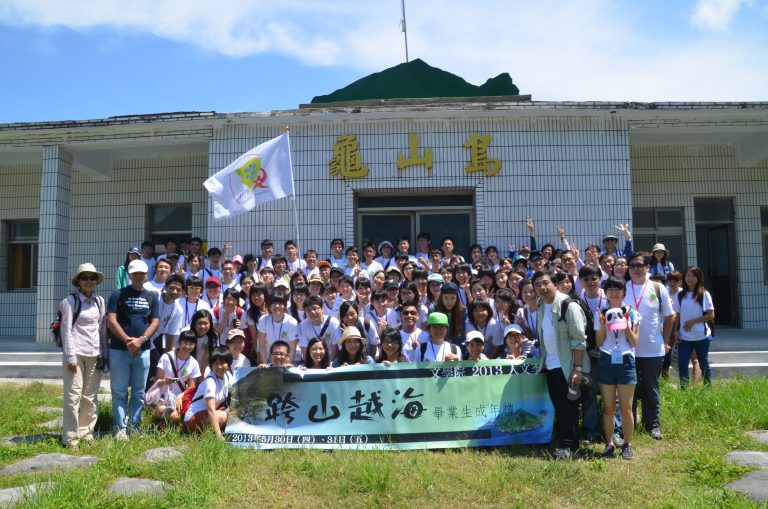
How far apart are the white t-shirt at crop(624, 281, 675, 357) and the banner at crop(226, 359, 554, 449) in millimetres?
931

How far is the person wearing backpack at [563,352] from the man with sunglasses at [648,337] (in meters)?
0.72

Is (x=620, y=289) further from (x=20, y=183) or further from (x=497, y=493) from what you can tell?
(x=20, y=183)

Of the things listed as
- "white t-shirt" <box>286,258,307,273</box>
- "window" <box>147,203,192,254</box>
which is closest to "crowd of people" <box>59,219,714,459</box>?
"white t-shirt" <box>286,258,307,273</box>

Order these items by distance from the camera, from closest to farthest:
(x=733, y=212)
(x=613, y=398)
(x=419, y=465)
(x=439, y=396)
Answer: (x=419, y=465)
(x=613, y=398)
(x=439, y=396)
(x=733, y=212)

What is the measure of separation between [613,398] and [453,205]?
16.5ft

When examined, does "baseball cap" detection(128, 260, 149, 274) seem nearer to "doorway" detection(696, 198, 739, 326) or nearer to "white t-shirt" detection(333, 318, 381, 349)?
"white t-shirt" detection(333, 318, 381, 349)

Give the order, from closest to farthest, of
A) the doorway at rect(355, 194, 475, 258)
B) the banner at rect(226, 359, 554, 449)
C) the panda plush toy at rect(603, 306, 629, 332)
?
the panda plush toy at rect(603, 306, 629, 332) → the banner at rect(226, 359, 554, 449) → the doorway at rect(355, 194, 475, 258)

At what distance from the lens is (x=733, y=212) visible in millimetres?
10328

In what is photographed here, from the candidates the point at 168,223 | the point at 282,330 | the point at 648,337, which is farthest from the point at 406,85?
the point at 648,337

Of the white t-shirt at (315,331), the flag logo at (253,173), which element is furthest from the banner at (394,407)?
the flag logo at (253,173)

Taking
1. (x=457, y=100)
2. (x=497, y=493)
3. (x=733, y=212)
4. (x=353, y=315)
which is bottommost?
(x=497, y=493)

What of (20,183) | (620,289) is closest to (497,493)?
(620,289)

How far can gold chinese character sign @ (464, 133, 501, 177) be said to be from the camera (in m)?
8.80

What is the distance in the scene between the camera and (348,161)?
8.91m
